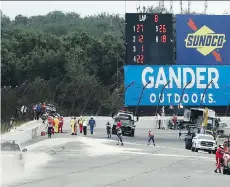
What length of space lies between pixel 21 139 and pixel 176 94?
84.4 feet

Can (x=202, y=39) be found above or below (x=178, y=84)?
above

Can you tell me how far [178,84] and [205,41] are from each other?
4553 mm

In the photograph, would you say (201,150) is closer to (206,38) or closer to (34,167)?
(34,167)

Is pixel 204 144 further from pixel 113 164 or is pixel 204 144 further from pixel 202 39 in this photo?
pixel 202 39

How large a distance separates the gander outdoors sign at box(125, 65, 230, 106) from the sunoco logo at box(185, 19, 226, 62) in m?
1.46

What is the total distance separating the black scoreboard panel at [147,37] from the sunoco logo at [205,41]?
4066 millimetres

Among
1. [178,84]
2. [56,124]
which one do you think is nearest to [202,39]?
[178,84]

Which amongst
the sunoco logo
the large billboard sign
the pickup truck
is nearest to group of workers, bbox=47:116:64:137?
the pickup truck

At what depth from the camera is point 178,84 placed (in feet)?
214

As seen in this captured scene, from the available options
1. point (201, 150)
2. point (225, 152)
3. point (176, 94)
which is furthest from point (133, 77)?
point (225, 152)

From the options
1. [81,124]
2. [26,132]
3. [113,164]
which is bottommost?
[113,164]

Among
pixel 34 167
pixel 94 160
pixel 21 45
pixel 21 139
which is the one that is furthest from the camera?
pixel 21 45

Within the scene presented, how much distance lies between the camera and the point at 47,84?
191ft

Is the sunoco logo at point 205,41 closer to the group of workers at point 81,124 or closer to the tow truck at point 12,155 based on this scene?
the group of workers at point 81,124
